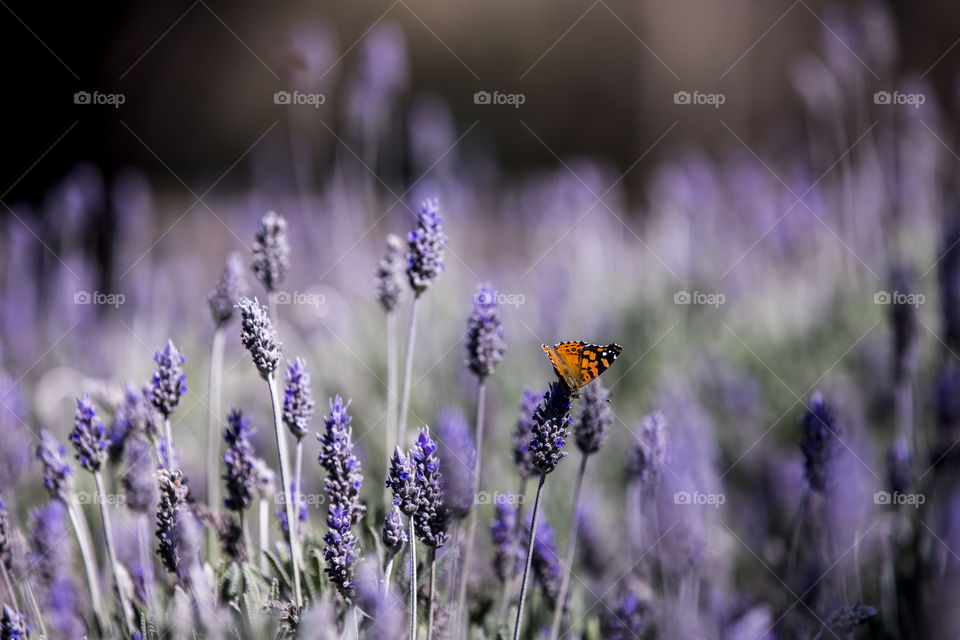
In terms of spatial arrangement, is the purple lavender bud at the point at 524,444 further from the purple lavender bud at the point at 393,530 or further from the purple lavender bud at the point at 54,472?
the purple lavender bud at the point at 54,472

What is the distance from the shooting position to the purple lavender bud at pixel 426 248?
2037 mm

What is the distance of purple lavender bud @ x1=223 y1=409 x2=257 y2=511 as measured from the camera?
1946mm

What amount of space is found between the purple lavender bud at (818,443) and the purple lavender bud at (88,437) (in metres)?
1.67

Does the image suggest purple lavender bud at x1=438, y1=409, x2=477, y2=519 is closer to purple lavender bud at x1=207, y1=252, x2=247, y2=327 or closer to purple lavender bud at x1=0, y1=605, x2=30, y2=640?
purple lavender bud at x1=207, y1=252, x2=247, y2=327

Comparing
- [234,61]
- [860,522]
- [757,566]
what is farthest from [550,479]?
[234,61]

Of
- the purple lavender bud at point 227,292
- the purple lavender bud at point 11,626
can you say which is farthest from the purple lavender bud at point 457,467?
the purple lavender bud at point 11,626

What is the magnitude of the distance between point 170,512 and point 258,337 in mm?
408

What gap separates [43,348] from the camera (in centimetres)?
516

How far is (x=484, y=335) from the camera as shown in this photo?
207 cm

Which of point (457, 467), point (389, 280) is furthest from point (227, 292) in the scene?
point (457, 467)

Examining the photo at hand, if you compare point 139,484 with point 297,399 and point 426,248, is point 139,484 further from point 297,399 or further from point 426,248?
point 426,248

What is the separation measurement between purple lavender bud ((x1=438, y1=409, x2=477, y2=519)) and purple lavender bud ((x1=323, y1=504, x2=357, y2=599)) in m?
0.23

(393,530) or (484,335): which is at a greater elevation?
(484,335)

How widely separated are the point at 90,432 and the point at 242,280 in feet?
2.06
